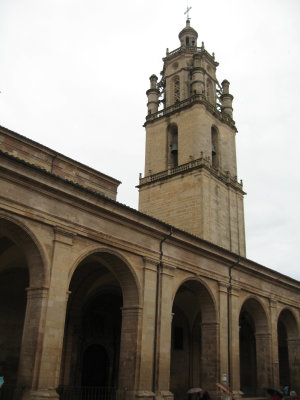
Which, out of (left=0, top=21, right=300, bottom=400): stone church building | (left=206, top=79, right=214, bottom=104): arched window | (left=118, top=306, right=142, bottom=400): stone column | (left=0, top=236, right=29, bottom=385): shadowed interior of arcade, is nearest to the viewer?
(left=0, top=21, right=300, bottom=400): stone church building

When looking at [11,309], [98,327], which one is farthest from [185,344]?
[11,309]

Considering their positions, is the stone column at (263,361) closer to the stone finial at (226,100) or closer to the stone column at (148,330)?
the stone column at (148,330)

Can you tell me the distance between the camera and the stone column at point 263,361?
73.9 ft

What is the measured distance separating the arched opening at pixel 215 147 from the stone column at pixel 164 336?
1667 cm

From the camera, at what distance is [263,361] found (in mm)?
23031

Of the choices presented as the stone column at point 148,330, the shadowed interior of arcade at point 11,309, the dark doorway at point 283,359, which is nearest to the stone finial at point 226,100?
the dark doorway at point 283,359

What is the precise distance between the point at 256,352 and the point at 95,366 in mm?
8758

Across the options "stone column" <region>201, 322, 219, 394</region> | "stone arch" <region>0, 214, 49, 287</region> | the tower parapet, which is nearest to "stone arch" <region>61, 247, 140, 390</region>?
"stone arch" <region>0, 214, 49, 287</region>

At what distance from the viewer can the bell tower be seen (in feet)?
97.6

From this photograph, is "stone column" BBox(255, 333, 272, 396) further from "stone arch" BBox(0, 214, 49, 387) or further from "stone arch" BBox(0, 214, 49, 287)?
"stone arch" BBox(0, 214, 49, 287)

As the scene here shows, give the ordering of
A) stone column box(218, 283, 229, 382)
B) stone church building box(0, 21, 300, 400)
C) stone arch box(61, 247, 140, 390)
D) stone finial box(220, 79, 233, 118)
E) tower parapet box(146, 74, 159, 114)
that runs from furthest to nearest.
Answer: stone finial box(220, 79, 233, 118) < tower parapet box(146, 74, 159, 114) < stone column box(218, 283, 229, 382) < stone arch box(61, 247, 140, 390) < stone church building box(0, 21, 300, 400)

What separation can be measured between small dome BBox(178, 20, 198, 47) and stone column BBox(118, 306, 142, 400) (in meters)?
28.4

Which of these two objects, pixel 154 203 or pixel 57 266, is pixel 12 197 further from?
pixel 154 203

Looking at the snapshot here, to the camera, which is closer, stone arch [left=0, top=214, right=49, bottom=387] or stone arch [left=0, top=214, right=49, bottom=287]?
stone arch [left=0, top=214, right=49, bottom=387]
